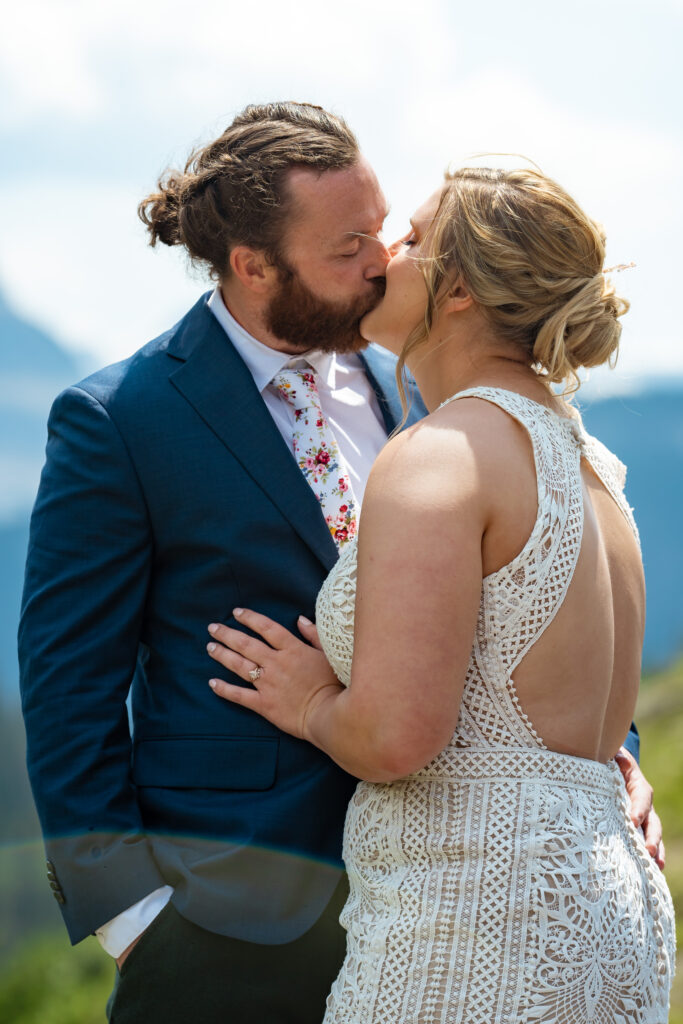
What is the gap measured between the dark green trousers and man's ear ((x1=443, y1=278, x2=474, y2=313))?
1384 millimetres

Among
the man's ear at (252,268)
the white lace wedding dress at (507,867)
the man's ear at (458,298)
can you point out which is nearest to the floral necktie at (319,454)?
the man's ear at (252,268)

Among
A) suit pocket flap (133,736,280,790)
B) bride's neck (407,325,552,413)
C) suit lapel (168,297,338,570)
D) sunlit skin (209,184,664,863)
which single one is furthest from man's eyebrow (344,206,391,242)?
suit pocket flap (133,736,280,790)

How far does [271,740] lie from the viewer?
2.21 metres

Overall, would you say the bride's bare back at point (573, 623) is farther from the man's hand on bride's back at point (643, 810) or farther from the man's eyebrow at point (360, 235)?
the man's eyebrow at point (360, 235)

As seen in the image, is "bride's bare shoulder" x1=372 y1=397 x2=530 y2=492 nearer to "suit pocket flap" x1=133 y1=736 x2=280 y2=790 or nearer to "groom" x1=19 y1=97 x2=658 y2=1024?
"groom" x1=19 y1=97 x2=658 y2=1024

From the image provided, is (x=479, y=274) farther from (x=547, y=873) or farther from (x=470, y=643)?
(x=547, y=873)

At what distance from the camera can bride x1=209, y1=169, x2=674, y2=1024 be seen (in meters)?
1.69

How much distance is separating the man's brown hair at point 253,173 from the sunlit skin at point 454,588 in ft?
2.38

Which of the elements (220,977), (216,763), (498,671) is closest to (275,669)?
(216,763)

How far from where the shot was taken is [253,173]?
273 centimetres

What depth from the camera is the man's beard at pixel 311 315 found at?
2.64 meters

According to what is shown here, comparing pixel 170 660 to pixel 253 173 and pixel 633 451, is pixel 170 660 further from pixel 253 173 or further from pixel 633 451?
pixel 633 451

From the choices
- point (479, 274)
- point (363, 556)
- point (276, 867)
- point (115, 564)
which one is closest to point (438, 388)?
point (479, 274)

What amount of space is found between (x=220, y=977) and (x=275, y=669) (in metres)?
0.69
